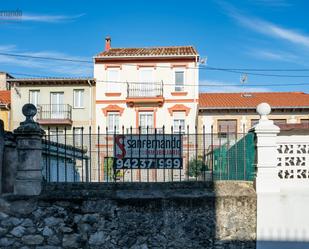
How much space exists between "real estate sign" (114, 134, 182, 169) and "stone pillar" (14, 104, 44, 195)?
1487mm

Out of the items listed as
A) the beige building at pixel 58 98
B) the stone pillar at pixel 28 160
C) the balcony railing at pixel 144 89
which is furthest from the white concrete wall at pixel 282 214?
the beige building at pixel 58 98

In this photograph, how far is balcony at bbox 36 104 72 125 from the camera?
1483 inches

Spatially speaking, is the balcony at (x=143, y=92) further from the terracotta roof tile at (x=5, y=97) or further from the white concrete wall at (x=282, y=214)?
the white concrete wall at (x=282, y=214)

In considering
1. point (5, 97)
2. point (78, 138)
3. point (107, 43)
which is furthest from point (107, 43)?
point (78, 138)

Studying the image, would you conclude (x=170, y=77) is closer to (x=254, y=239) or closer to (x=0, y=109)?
(x=0, y=109)

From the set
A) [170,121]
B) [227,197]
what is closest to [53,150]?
[227,197]

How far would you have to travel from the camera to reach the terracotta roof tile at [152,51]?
37688 mm

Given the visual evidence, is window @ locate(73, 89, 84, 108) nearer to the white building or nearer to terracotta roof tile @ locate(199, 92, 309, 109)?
the white building

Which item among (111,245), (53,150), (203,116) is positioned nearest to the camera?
(111,245)

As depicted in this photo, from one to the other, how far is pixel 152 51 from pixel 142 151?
102 ft

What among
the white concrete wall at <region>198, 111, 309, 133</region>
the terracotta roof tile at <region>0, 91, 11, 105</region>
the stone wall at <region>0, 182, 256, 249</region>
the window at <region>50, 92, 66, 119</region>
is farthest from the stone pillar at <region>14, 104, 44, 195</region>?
the terracotta roof tile at <region>0, 91, 11, 105</region>

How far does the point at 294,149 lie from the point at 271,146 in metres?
0.46

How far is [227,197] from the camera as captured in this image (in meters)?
7.47

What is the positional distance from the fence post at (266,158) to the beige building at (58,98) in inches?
1232
